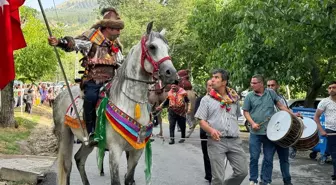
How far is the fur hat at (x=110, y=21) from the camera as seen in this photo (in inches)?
291

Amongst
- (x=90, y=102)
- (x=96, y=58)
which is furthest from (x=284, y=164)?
(x=96, y=58)

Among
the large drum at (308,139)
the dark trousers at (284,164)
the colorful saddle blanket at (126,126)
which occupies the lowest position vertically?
the dark trousers at (284,164)

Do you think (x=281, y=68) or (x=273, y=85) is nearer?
(x=273, y=85)

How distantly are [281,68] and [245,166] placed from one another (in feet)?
36.3

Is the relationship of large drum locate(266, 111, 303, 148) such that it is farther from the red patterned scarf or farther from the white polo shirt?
the red patterned scarf

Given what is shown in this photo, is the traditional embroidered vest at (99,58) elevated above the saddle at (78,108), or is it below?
above

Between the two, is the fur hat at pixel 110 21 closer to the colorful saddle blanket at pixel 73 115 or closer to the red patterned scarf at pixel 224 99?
the colorful saddle blanket at pixel 73 115

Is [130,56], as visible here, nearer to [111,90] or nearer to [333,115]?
[111,90]

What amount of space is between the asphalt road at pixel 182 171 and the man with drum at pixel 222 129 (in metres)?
1.03

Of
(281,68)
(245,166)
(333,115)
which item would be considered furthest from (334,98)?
(281,68)

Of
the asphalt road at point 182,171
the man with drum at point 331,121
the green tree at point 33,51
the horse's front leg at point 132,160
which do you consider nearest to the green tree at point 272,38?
the man with drum at point 331,121

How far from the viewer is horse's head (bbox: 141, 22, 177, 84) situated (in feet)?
20.5

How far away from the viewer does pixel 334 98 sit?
10453 mm

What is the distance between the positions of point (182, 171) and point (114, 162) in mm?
4859
